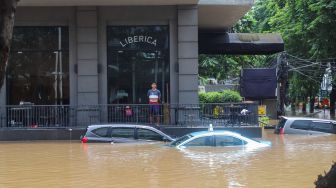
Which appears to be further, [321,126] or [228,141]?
[321,126]

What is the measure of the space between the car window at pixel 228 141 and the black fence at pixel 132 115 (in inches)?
140

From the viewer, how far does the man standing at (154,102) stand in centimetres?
1984

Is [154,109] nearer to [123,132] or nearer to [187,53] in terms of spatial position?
[187,53]

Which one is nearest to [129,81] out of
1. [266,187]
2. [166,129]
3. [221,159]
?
[166,129]

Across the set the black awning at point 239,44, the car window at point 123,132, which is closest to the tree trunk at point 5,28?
the car window at point 123,132

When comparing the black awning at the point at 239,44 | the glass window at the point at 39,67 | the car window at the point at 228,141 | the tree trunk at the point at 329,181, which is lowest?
the car window at the point at 228,141

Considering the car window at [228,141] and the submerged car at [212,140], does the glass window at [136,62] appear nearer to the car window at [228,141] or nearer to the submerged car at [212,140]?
the submerged car at [212,140]

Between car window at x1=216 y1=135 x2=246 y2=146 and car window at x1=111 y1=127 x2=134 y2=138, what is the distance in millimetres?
2618

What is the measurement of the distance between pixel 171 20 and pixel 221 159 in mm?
8730

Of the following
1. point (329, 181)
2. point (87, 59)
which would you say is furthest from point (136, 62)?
point (329, 181)

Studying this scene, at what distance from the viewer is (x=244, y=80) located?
35.2 metres

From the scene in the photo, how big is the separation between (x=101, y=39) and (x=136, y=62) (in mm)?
1520

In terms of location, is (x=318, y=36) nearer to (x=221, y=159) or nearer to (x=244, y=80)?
(x=244, y=80)

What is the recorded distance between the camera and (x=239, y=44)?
2812 centimetres
